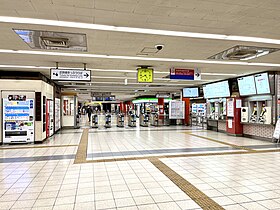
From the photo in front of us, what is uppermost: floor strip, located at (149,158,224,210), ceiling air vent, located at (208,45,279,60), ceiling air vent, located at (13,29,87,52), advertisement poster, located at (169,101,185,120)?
ceiling air vent, located at (13,29,87,52)

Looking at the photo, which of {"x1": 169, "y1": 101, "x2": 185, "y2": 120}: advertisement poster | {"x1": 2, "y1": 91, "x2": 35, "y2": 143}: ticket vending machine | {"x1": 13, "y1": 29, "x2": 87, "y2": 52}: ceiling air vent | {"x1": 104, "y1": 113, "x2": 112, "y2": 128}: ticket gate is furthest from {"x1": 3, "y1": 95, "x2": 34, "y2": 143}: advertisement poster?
{"x1": 169, "y1": 101, "x2": 185, "y2": 120}: advertisement poster

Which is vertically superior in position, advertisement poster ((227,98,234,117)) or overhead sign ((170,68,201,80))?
overhead sign ((170,68,201,80))

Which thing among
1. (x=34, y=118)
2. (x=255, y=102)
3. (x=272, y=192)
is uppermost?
(x=255, y=102)

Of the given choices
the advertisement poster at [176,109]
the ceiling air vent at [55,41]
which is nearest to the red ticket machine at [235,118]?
the advertisement poster at [176,109]

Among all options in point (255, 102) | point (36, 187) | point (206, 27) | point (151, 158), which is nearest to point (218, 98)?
point (255, 102)

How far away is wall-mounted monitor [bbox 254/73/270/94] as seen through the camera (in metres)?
8.76

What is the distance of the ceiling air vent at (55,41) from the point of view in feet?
15.0

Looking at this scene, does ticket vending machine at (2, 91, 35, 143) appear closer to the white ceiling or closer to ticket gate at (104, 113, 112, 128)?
the white ceiling

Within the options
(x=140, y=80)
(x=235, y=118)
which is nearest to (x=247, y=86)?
(x=235, y=118)

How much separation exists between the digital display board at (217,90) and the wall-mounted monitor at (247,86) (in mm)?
966

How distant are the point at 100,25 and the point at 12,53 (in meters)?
3.34

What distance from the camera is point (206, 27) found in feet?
13.3

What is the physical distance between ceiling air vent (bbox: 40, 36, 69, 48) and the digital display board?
8.97 meters

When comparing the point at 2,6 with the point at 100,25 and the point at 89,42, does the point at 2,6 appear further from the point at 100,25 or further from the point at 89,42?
the point at 89,42
